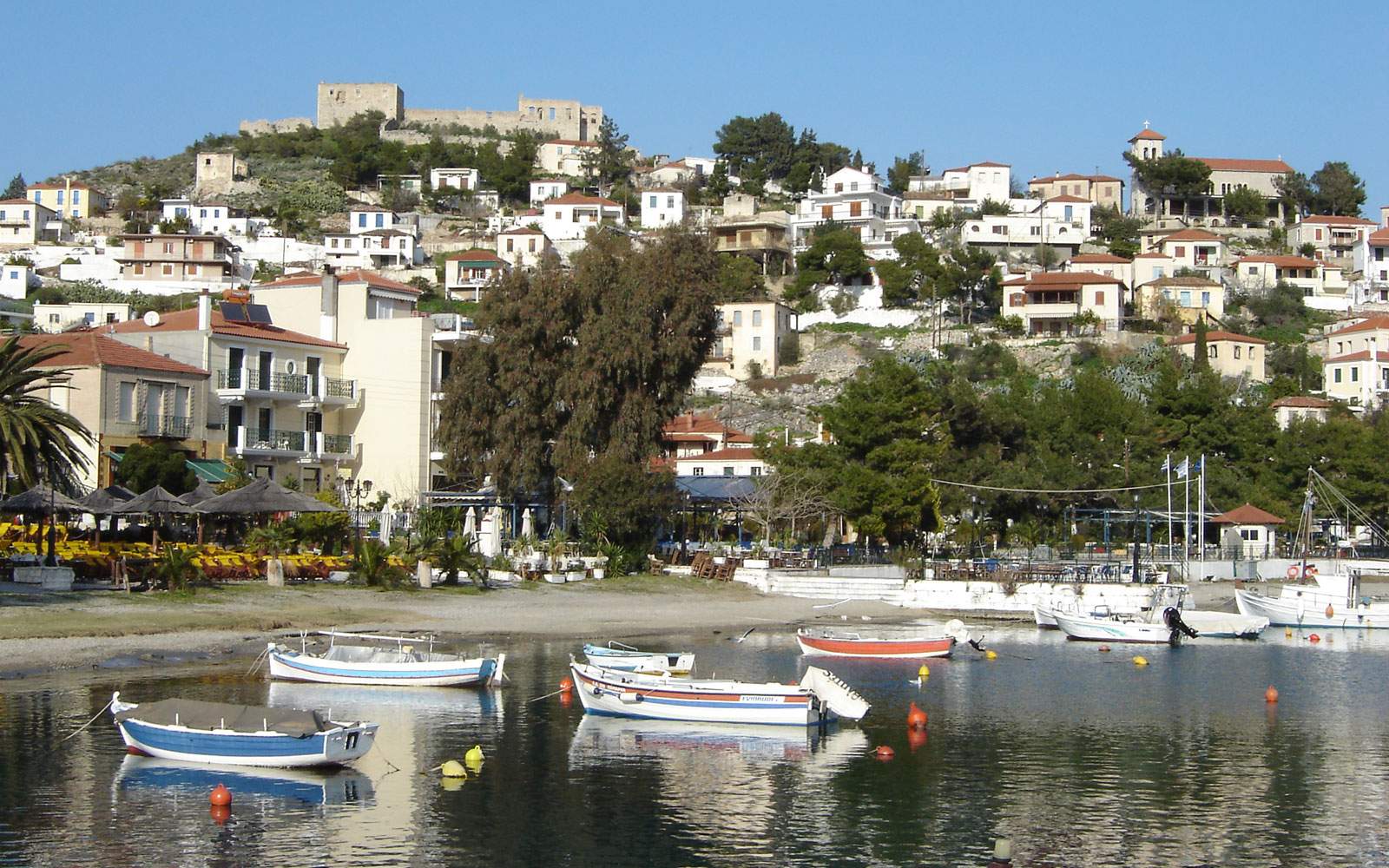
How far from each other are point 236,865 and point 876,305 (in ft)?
346

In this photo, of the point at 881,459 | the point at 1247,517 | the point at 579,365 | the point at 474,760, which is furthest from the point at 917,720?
the point at 1247,517

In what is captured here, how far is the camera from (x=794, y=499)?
205 feet

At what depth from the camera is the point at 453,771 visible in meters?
24.3

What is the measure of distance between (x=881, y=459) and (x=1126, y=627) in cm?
1585

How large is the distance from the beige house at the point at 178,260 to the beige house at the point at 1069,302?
65.9 m

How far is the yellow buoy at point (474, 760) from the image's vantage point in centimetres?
2481

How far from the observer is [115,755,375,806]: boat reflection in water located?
75.0ft

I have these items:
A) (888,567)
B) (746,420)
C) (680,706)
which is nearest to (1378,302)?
(746,420)

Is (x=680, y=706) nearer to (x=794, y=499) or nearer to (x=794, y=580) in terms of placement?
(x=794, y=580)

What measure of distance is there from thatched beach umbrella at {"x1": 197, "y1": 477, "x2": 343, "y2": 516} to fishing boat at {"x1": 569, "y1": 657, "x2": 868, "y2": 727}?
1645 cm

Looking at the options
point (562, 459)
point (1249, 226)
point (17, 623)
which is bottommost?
point (17, 623)

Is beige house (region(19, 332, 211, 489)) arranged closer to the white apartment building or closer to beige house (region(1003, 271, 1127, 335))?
beige house (region(1003, 271, 1127, 335))

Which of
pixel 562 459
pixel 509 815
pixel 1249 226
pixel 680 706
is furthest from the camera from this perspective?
pixel 1249 226

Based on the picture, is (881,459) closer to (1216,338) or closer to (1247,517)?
(1247,517)
